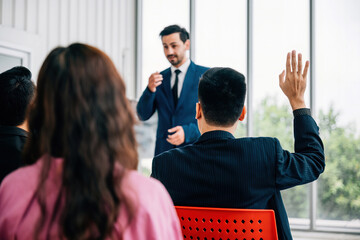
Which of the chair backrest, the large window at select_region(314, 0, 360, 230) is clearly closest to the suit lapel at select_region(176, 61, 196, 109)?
the large window at select_region(314, 0, 360, 230)

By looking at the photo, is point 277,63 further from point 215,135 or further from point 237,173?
point 237,173

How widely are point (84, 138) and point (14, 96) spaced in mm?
815

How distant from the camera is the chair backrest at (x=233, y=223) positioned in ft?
3.42

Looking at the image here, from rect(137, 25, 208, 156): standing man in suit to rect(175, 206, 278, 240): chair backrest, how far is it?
6.47 feet

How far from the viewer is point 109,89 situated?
72 cm

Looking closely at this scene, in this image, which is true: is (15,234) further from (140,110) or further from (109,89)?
(140,110)

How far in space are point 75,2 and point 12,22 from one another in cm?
105

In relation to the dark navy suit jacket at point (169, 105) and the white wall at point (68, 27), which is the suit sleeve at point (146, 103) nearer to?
the dark navy suit jacket at point (169, 105)

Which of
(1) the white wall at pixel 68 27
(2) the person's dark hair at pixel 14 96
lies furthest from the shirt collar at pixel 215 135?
(1) the white wall at pixel 68 27

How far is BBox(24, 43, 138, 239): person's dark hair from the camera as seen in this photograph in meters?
0.68

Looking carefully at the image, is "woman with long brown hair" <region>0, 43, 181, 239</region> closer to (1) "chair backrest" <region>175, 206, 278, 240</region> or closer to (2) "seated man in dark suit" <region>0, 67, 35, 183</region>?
(1) "chair backrest" <region>175, 206, 278, 240</region>

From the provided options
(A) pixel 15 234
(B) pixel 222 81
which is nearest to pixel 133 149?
(A) pixel 15 234

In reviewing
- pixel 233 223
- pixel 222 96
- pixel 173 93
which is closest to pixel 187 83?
pixel 173 93

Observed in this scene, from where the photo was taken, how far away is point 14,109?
4.55 ft
